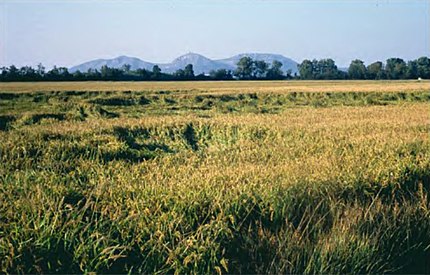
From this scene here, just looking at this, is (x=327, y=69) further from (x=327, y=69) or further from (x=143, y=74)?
(x=143, y=74)

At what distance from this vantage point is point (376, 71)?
98.2 meters

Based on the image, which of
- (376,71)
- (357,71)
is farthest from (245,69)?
(376,71)

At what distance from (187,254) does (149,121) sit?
1045 centimetres

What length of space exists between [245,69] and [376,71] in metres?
28.0

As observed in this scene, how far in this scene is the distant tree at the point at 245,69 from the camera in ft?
326

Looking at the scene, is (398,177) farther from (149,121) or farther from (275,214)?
(149,121)

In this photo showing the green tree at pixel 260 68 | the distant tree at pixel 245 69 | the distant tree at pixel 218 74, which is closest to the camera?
the distant tree at pixel 218 74

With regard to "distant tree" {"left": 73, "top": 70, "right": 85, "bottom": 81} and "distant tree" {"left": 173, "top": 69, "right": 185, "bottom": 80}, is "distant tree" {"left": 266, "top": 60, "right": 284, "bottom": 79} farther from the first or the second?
"distant tree" {"left": 73, "top": 70, "right": 85, "bottom": 81}

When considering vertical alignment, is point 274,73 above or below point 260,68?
below

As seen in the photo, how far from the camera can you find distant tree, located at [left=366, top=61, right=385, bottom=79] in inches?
3778

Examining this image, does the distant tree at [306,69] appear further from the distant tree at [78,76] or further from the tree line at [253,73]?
the distant tree at [78,76]

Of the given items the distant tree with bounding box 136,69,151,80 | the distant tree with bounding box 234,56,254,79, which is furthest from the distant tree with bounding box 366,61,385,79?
the distant tree with bounding box 136,69,151,80

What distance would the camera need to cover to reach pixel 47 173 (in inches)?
274

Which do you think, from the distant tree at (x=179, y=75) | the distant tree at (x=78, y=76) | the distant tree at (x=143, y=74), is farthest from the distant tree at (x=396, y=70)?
the distant tree at (x=78, y=76)
